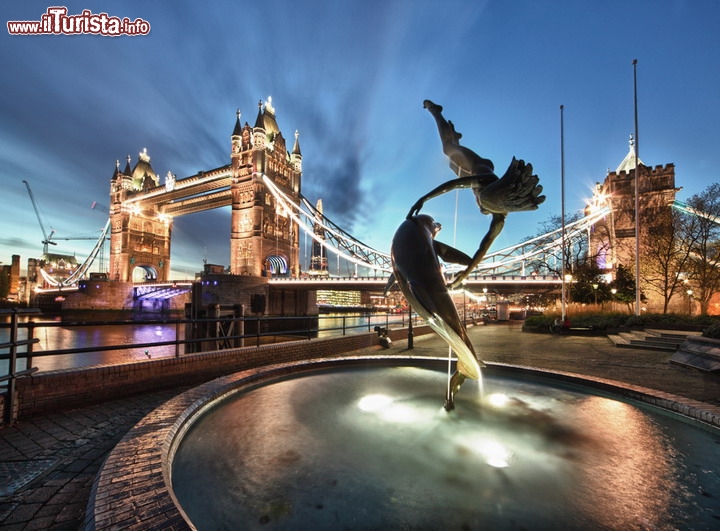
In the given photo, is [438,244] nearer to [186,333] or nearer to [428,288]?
[428,288]

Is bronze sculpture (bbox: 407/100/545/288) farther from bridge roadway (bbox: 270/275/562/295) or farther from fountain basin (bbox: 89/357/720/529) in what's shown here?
bridge roadway (bbox: 270/275/562/295)

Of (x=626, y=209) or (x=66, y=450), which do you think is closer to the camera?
(x=66, y=450)

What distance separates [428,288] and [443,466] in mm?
1393

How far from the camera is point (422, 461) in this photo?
236 cm

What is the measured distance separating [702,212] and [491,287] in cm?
1438

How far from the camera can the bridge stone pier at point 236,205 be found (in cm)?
4931

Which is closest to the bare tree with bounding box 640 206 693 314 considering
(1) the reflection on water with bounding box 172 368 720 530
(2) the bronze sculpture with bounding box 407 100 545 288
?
(2) the bronze sculpture with bounding box 407 100 545 288

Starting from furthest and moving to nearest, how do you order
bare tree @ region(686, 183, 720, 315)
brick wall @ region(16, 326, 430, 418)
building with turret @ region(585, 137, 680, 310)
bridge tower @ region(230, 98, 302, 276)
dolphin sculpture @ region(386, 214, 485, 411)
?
bridge tower @ region(230, 98, 302, 276), building with turret @ region(585, 137, 680, 310), bare tree @ region(686, 183, 720, 315), brick wall @ region(16, 326, 430, 418), dolphin sculpture @ region(386, 214, 485, 411)

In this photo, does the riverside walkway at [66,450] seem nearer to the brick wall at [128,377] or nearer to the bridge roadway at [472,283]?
the brick wall at [128,377]

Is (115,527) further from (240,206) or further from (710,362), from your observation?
(240,206)

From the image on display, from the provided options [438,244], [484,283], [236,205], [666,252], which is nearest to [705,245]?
[666,252]

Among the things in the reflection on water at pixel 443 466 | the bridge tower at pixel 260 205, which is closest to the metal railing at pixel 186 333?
the reflection on water at pixel 443 466

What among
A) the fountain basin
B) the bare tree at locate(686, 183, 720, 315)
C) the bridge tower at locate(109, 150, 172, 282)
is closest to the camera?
the fountain basin

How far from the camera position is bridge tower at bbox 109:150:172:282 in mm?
64500
